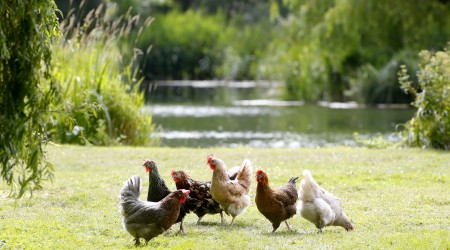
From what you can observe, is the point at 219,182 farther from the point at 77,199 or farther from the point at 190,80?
the point at 190,80

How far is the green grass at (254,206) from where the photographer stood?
8195 mm

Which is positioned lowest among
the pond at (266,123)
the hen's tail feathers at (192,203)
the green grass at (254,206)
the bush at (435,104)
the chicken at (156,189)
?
the pond at (266,123)

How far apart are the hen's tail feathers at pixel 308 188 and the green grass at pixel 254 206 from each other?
394 mm

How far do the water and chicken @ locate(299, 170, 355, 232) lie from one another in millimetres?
9850

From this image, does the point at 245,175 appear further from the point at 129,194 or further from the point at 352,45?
the point at 352,45

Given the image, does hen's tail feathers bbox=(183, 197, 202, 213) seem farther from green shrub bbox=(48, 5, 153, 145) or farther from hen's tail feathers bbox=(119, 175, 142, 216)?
green shrub bbox=(48, 5, 153, 145)

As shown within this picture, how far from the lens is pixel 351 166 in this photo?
13438 millimetres

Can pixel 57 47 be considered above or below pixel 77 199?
above

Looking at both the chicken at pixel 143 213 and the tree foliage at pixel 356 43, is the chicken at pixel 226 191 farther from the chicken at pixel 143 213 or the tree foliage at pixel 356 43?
the tree foliage at pixel 356 43

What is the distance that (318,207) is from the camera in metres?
8.49

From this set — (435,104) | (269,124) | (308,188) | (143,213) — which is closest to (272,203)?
(308,188)

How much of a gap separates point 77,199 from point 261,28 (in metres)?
42.3

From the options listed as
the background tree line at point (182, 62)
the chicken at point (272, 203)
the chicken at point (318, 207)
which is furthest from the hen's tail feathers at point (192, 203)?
the background tree line at point (182, 62)

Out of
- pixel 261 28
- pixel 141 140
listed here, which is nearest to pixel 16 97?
pixel 141 140
